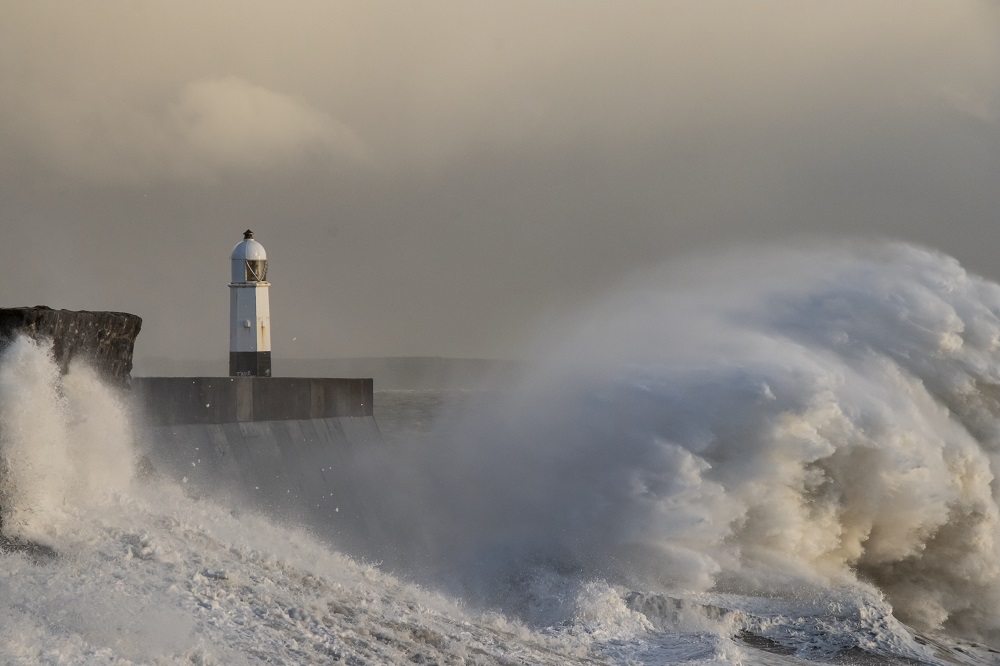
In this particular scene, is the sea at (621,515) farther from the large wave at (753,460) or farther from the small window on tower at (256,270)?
the small window on tower at (256,270)

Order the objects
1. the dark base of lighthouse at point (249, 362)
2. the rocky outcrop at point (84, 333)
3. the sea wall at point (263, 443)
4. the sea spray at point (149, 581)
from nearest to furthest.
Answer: the sea spray at point (149, 581)
the rocky outcrop at point (84, 333)
the sea wall at point (263, 443)
the dark base of lighthouse at point (249, 362)

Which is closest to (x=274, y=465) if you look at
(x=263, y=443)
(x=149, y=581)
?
(x=263, y=443)

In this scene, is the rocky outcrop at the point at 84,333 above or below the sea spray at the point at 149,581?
above

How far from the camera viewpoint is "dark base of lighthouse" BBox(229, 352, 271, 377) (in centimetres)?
1633

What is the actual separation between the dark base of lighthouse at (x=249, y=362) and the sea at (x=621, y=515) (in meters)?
2.21

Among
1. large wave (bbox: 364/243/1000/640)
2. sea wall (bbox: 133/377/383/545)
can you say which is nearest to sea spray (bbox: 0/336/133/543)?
sea wall (bbox: 133/377/383/545)

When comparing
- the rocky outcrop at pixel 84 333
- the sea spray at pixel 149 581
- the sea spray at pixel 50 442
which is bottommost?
the sea spray at pixel 149 581

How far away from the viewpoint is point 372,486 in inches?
548

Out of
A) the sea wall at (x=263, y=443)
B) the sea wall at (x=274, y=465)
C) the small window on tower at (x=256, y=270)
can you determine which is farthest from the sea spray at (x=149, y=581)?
the small window on tower at (x=256, y=270)

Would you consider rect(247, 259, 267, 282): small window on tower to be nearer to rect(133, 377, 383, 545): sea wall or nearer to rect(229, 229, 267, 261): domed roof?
rect(229, 229, 267, 261): domed roof

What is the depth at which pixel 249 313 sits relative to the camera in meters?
16.6

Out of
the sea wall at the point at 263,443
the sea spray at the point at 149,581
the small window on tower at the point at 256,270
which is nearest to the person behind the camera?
the sea spray at the point at 149,581

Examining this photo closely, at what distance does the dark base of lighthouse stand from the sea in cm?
221

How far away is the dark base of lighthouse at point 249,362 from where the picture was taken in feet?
53.6
